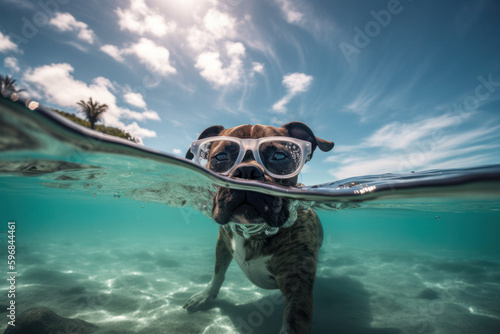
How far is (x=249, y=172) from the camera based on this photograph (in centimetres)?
285

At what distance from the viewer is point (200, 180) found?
4.30 metres

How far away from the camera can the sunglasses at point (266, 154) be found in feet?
11.0

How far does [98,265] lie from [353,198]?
1150cm

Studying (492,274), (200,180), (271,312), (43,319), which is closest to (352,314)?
(271,312)

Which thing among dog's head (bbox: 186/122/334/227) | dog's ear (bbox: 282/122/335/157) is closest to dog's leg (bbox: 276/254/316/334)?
dog's head (bbox: 186/122/334/227)

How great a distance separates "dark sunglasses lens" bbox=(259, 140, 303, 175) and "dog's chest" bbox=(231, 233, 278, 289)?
1339mm

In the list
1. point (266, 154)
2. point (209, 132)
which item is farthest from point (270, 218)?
Result: point (209, 132)

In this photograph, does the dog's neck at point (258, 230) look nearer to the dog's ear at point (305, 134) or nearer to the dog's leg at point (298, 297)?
the dog's leg at point (298, 297)

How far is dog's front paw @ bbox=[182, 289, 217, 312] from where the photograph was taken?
4613 mm

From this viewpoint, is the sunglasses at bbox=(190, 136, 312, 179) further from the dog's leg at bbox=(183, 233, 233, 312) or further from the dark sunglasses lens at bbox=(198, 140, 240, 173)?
the dog's leg at bbox=(183, 233, 233, 312)

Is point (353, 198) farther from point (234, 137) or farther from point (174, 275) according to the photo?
point (174, 275)

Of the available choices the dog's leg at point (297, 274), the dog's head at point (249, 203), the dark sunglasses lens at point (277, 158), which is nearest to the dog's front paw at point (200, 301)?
the dog's leg at point (297, 274)

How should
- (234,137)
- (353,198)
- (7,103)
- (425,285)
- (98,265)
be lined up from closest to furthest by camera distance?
(7,103), (234,137), (353,198), (425,285), (98,265)

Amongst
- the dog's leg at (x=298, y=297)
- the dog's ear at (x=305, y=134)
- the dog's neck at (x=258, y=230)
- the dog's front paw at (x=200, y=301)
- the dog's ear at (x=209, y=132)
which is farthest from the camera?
the dog's front paw at (x=200, y=301)
